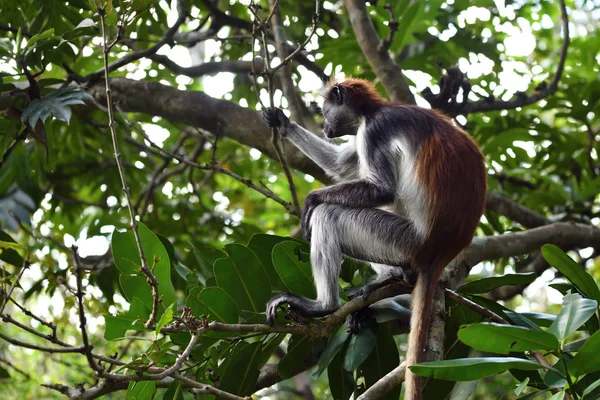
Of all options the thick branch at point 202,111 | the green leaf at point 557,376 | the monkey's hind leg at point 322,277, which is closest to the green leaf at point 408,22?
the thick branch at point 202,111

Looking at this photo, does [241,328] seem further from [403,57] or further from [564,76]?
[564,76]

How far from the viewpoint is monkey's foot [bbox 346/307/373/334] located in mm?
3205

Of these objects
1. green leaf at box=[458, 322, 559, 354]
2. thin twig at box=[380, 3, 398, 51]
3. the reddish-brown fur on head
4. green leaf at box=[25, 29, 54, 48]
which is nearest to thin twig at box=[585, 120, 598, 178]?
thin twig at box=[380, 3, 398, 51]

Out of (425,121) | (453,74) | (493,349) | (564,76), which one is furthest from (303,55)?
(493,349)

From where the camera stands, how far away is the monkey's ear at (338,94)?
4.48 meters

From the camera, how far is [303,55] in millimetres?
5555

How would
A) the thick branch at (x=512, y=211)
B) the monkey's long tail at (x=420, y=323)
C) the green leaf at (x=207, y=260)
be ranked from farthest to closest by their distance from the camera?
the thick branch at (x=512, y=211), the green leaf at (x=207, y=260), the monkey's long tail at (x=420, y=323)

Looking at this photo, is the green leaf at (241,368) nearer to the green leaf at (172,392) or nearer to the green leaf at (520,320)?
the green leaf at (172,392)

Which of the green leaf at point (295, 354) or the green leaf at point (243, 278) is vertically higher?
the green leaf at point (243, 278)

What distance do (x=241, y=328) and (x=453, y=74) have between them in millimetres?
2776

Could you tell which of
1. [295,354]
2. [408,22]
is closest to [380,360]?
[295,354]

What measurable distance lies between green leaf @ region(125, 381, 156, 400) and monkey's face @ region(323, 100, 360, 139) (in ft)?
7.25

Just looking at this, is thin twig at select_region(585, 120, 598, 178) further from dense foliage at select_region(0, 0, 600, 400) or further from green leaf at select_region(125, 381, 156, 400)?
green leaf at select_region(125, 381, 156, 400)

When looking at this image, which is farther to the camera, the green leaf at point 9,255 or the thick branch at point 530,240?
the thick branch at point 530,240
